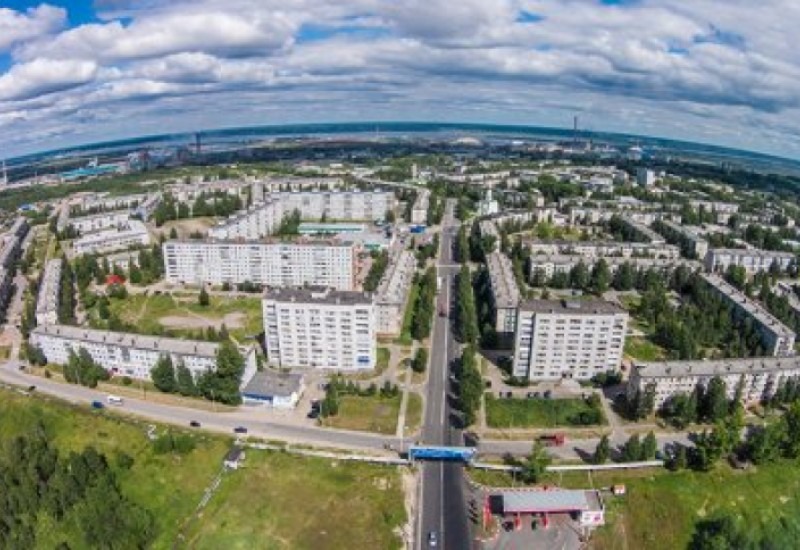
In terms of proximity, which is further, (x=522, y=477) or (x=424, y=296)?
(x=424, y=296)

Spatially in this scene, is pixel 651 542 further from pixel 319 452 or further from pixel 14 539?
pixel 14 539

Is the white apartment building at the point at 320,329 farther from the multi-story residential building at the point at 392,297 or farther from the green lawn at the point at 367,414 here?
the multi-story residential building at the point at 392,297

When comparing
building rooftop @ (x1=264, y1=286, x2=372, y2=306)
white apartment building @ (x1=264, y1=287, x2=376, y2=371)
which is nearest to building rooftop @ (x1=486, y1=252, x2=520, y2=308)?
white apartment building @ (x1=264, y1=287, x2=376, y2=371)

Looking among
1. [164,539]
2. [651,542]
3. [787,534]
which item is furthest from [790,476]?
[164,539]

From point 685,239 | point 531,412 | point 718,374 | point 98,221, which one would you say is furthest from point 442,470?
point 98,221

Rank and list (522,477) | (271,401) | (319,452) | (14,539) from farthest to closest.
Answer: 1. (271,401)
2. (319,452)
3. (522,477)
4. (14,539)

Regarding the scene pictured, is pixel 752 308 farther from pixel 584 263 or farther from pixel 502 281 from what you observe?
pixel 502 281

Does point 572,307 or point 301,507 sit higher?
point 572,307

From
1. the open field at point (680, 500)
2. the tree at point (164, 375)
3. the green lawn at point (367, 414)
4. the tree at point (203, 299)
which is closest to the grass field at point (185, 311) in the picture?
the tree at point (203, 299)
